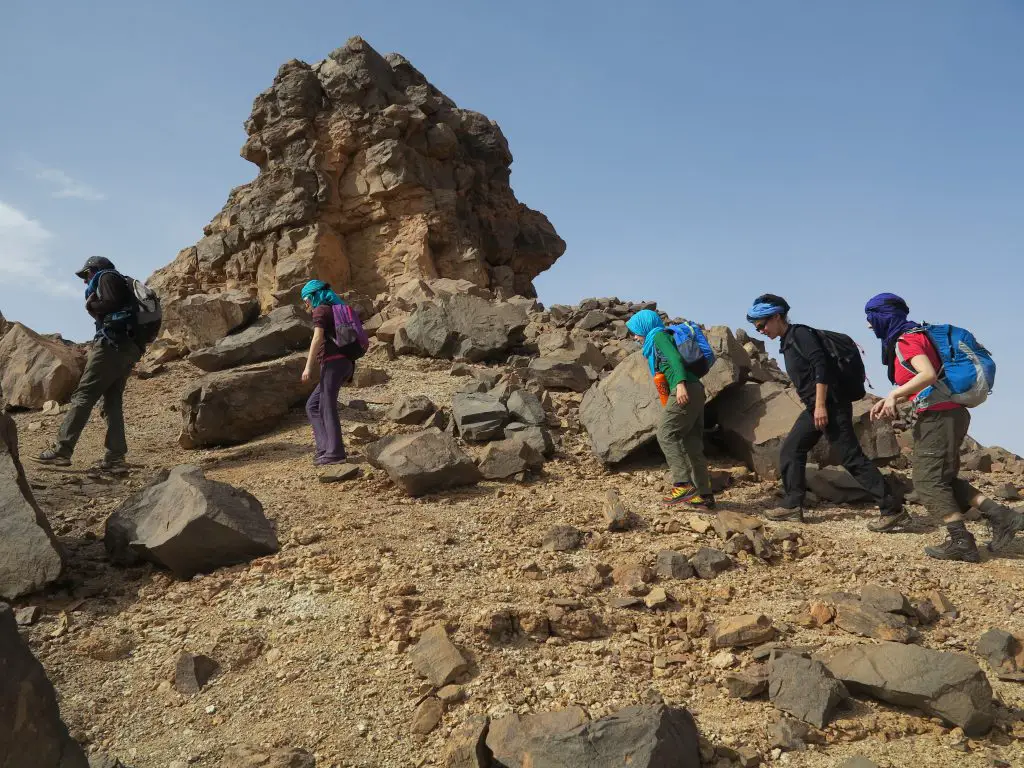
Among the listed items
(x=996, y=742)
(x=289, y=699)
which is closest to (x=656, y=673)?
(x=996, y=742)

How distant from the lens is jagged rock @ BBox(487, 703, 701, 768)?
110 inches

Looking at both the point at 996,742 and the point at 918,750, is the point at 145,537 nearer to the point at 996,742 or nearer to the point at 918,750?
the point at 918,750

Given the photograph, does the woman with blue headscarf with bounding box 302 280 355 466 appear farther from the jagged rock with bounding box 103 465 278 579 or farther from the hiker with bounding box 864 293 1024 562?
the hiker with bounding box 864 293 1024 562

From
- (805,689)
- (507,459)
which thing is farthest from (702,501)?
(805,689)

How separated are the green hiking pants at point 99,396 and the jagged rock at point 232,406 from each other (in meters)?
0.88

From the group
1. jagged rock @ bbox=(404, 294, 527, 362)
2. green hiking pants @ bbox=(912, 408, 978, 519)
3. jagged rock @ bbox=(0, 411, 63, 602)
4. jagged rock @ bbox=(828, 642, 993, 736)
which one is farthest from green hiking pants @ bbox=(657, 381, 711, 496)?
jagged rock @ bbox=(404, 294, 527, 362)

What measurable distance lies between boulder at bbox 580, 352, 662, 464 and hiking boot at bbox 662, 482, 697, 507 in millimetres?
778

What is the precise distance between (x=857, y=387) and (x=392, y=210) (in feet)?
62.9

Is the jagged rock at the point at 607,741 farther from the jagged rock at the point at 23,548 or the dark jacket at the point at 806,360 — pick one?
the dark jacket at the point at 806,360

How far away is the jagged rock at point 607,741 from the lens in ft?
9.15

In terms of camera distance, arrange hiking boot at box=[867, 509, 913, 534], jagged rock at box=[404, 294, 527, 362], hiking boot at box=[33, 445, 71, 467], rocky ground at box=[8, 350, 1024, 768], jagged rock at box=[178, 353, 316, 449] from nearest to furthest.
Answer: rocky ground at box=[8, 350, 1024, 768] → hiking boot at box=[867, 509, 913, 534] → hiking boot at box=[33, 445, 71, 467] → jagged rock at box=[178, 353, 316, 449] → jagged rock at box=[404, 294, 527, 362]

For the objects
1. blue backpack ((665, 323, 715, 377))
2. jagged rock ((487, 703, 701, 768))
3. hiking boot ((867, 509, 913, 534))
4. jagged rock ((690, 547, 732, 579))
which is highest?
blue backpack ((665, 323, 715, 377))

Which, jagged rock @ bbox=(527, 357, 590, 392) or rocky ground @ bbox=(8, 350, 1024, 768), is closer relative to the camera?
rocky ground @ bbox=(8, 350, 1024, 768)

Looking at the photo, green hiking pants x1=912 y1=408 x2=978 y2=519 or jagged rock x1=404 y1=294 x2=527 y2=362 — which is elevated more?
jagged rock x1=404 y1=294 x2=527 y2=362
